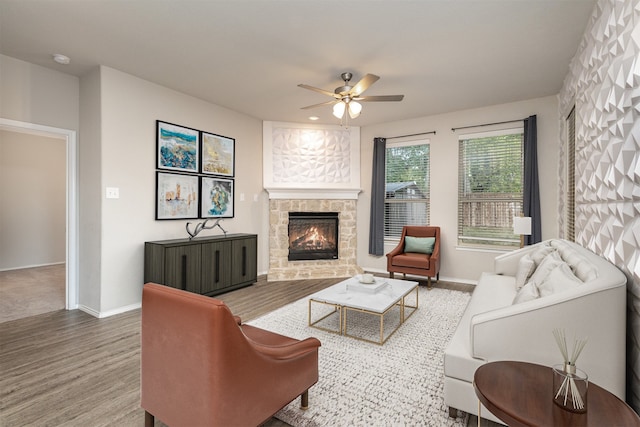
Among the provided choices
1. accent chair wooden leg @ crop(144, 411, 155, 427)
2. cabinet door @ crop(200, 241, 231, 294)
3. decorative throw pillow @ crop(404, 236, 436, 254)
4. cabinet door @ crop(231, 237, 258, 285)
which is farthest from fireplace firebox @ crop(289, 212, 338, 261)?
accent chair wooden leg @ crop(144, 411, 155, 427)

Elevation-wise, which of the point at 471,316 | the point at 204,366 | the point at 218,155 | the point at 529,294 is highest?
the point at 218,155

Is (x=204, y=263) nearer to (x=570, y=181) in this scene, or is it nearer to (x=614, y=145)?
(x=614, y=145)

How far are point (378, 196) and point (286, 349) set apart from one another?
4.54 meters

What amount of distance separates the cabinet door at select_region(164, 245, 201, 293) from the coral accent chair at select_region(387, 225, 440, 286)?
114 inches

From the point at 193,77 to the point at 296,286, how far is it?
10.7 ft

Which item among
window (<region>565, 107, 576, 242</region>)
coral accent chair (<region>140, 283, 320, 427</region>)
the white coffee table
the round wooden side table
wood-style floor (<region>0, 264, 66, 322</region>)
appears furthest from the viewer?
wood-style floor (<region>0, 264, 66, 322</region>)

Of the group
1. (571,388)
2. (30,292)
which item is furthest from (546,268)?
(30,292)

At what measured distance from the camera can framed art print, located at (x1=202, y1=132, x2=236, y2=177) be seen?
476cm

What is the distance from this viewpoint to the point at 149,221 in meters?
4.09

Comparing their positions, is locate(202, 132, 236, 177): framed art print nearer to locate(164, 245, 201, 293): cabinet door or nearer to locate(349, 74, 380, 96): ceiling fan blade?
locate(164, 245, 201, 293): cabinet door

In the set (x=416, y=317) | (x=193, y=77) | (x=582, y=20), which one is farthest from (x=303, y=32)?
(x=416, y=317)

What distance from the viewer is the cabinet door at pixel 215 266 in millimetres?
4285

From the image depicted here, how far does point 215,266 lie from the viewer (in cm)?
442

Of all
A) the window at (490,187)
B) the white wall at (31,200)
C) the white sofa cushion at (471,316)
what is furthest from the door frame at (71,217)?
the window at (490,187)
